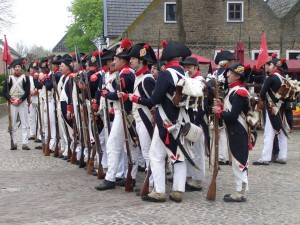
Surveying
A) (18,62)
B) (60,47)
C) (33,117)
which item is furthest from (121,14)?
(60,47)

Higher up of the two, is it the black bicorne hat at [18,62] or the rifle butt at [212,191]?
the black bicorne hat at [18,62]

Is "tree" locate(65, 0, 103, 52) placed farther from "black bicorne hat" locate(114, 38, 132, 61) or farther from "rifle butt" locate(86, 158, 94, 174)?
"black bicorne hat" locate(114, 38, 132, 61)

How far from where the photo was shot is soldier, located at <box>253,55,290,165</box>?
34.9 feet

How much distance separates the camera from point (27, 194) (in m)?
8.00

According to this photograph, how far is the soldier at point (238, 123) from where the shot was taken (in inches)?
284

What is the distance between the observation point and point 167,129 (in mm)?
7074

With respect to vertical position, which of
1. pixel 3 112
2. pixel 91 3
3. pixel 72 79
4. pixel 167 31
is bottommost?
pixel 3 112

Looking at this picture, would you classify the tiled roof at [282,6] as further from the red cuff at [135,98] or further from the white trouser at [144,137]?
the red cuff at [135,98]

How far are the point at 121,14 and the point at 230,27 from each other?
7.61m

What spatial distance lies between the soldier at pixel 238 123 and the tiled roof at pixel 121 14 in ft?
87.7

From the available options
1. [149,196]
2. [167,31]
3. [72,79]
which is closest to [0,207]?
[149,196]

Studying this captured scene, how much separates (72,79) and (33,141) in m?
5.08

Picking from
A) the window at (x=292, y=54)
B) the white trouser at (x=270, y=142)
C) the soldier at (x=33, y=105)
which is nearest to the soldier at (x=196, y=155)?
the white trouser at (x=270, y=142)

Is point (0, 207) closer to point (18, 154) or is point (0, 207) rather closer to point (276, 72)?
point (18, 154)
